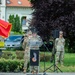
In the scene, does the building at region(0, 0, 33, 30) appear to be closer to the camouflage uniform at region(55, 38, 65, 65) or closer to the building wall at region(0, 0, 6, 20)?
the building wall at region(0, 0, 6, 20)

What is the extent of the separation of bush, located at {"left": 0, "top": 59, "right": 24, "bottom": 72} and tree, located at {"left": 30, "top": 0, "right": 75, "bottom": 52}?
6.59 meters

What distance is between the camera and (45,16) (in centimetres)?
2822

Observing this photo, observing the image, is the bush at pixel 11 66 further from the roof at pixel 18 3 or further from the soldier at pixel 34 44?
the roof at pixel 18 3

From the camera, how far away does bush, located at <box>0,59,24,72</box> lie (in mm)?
21156

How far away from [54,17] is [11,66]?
7663 mm

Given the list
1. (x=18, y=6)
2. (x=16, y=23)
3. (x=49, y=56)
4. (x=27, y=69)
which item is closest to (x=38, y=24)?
(x=49, y=56)

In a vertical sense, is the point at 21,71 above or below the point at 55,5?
below

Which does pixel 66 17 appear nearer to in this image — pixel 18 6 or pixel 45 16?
pixel 45 16

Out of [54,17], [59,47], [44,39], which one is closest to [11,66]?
[59,47]

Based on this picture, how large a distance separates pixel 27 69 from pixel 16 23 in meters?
54.1

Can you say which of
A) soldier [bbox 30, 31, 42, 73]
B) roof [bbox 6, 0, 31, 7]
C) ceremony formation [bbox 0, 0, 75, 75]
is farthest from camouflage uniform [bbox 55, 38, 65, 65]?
roof [bbox 6, 0, 31, 7]

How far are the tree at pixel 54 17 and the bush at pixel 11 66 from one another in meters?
6.59

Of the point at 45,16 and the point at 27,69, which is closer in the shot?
the point at 27,69

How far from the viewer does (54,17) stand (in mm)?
27984
